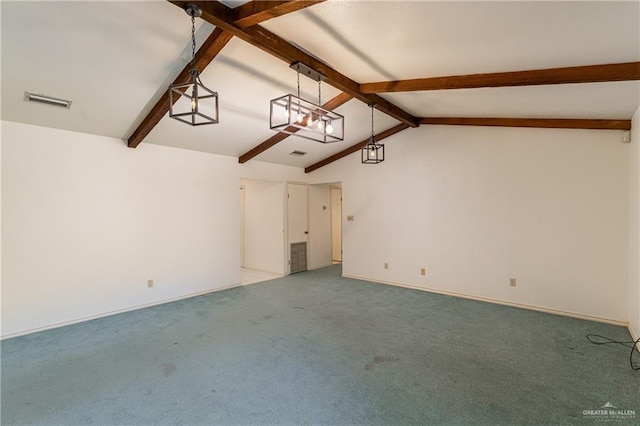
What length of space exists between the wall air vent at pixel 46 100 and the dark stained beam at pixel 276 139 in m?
2.57

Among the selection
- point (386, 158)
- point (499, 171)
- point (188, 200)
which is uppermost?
point (386, 158)

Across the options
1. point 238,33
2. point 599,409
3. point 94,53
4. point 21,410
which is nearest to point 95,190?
point 94,53

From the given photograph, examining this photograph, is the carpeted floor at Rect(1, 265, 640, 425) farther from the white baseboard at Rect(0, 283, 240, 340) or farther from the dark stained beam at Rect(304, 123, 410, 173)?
the dark stained beam at Rect(304, 123, 410, 173)

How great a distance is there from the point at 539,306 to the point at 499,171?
2022 mm

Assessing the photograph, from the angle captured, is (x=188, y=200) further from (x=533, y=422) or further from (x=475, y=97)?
(x=533, y=422)

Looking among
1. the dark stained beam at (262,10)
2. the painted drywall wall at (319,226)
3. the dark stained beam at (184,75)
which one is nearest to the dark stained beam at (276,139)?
the dark stained beam at (184,75)

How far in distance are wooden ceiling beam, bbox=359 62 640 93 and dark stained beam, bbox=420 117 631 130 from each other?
155 centimetres

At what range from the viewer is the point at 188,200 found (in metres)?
4.92

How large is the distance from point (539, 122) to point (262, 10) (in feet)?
12.9

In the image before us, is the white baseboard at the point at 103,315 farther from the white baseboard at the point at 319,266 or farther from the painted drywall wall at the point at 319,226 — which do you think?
the painted drywall wall at the point at 319,226

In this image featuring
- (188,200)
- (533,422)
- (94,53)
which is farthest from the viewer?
(188,200)

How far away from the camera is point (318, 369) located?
2.61 metres

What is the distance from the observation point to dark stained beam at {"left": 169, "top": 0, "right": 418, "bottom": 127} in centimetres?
223

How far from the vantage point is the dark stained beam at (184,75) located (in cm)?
260
